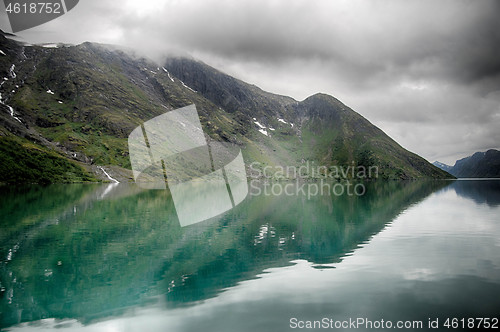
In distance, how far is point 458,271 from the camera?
Result: 24.6m

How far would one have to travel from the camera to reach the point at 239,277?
2305 cm

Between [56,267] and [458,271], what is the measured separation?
Answer: 3495 cm

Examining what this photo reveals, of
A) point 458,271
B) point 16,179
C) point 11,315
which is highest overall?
point 16,179

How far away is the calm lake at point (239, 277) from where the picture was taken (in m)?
16.4

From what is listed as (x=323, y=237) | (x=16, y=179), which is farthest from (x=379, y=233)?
(x=16, y=179)

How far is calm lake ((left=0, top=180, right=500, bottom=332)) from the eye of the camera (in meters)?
16.4

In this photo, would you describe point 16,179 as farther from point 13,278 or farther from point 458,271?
point 458,271

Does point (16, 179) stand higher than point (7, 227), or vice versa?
point (16, 179)

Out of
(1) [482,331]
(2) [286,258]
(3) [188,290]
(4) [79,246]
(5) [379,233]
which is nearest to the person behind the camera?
(1) [482,331]

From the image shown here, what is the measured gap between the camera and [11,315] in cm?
1628

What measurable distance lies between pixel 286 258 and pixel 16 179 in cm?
20325

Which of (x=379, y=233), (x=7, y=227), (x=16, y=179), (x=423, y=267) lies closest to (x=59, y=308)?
(x=423, y=267)

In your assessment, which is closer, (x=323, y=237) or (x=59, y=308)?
(x=59, y=308)

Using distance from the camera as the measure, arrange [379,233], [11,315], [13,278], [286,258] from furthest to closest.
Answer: [379,233] < [286,258] < [13,278] < [11,315]
